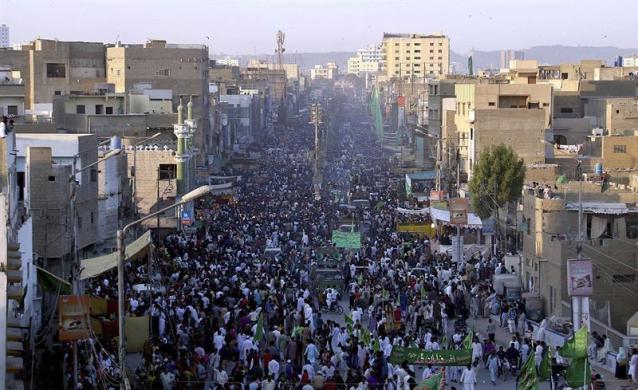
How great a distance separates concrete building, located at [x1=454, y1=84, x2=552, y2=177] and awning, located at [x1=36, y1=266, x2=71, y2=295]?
28948mm

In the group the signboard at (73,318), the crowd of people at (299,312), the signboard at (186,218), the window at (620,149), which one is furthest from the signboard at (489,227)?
the signboard at (73,318)

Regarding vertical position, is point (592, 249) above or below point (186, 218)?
above

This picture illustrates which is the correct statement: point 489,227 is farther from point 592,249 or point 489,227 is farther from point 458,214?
point 592,249

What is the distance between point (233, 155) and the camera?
90188 mm

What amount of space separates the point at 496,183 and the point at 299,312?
761 inches

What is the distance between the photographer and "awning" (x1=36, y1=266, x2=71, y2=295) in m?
23.8

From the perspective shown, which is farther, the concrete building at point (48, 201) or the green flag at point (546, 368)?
the concrete building at point (48, 201)

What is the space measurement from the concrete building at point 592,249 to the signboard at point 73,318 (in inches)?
433

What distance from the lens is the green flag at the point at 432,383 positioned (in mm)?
19484

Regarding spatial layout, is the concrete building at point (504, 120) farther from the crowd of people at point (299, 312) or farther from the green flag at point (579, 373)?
the green flag at point (579, 373)

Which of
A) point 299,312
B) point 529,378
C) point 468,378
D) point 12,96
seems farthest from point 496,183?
point 529,378

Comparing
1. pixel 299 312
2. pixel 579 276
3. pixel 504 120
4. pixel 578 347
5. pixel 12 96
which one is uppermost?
pixel 12 96

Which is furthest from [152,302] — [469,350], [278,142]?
[278,142]

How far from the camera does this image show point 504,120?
54.8 metres
